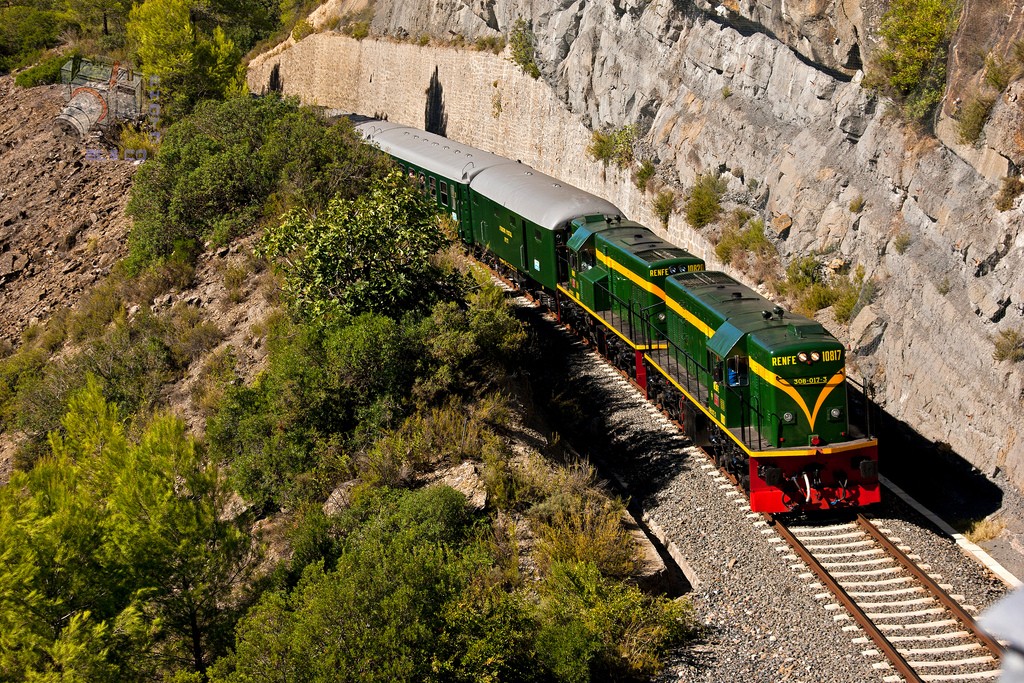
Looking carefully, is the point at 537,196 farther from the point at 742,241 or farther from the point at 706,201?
the point at 742,241

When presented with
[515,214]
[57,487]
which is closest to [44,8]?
[515,214]

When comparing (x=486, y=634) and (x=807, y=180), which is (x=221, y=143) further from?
(x=486, y=634)

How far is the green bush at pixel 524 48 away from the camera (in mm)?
32375

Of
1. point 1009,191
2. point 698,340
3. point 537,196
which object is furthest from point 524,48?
point 1009,191

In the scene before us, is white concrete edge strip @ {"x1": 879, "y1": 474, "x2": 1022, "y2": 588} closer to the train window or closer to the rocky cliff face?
the rocky cliff face

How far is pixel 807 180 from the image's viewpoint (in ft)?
66.5

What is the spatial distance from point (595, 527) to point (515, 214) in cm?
1218

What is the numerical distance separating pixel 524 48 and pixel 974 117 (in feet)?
63.9

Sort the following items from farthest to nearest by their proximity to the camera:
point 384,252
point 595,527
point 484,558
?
1. point 384,252
2. point 595,527
3. point 484,558

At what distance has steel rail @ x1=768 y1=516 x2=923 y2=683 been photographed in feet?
32.6

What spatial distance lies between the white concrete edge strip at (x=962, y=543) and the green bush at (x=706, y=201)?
9007 millimetres

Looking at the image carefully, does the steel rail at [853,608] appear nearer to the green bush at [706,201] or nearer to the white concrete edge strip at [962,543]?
the white concrete edge strip at [962,543]

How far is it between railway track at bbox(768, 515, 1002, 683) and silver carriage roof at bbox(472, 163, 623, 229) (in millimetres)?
9989

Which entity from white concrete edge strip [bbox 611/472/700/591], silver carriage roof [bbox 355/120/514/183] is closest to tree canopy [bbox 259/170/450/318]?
white concrete edge strip [bbox 611/472/700/591]
